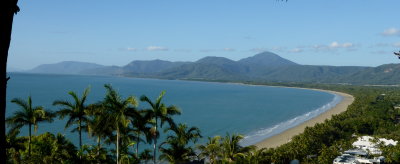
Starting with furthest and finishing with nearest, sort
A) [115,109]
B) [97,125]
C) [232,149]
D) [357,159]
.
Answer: [357,159] → [232,149] → [97,125] → [115,109]

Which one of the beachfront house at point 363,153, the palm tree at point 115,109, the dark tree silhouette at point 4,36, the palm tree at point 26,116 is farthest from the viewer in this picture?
the beachfront house at point 363,153

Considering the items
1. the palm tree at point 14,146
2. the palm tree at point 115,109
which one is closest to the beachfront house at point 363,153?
the palm tree at point 115,109

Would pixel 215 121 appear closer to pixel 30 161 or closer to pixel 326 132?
pixel 326 132

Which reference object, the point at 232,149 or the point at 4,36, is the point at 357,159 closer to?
the point at 232,149

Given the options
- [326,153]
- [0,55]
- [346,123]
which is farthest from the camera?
[346,123]

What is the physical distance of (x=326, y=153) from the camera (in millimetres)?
40375

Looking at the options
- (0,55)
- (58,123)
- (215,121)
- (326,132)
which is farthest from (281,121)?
(0,55)

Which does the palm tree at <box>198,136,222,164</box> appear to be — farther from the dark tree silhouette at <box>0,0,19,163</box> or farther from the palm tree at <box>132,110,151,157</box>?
the dark tree silhouette at <box>0,0,19,163</box>

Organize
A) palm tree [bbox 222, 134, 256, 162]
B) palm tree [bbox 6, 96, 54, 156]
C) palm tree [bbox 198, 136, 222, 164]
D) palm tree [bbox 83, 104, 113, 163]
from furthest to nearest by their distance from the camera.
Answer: palm tree [bbox 198, 136, 222, 164]
palm tree [bbox 222, 134, 256, 162]
palm tree [bbox 6, 96, 54, 156]
palm tree [bbox 83, 104, 113, 163]

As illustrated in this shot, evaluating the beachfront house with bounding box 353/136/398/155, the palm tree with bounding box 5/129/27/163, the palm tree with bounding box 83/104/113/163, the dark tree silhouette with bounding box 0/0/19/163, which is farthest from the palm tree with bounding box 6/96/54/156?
the beachfront house with bounding box 353/136/398/155

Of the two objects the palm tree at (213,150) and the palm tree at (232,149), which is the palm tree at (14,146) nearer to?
the palm tree at (213,150)

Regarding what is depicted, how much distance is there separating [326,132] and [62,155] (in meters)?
49.3

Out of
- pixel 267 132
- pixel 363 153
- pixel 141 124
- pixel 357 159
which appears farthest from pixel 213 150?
pixel 267 132

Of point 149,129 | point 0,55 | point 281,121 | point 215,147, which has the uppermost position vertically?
point 0,55
